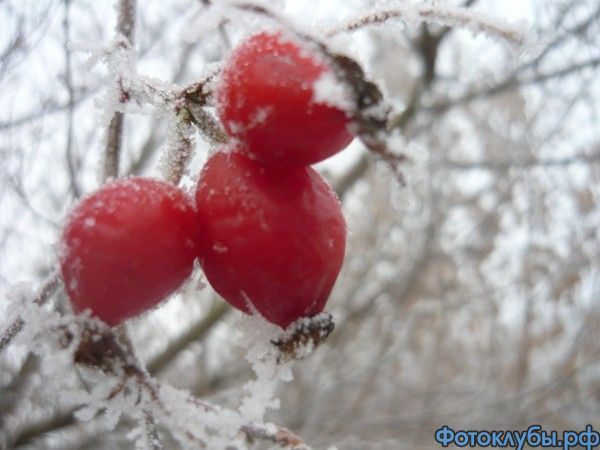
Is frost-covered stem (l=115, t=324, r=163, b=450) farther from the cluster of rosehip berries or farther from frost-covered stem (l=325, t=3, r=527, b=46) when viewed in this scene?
frost-covered stem (l=325, t=3, r=527, b=46)

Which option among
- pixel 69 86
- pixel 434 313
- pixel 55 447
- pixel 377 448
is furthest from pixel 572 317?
pixel 69 86

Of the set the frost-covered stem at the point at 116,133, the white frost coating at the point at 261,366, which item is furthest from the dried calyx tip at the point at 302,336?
the frost-covered stem at the point at 116,133

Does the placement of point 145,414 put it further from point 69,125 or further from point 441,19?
point 69,125

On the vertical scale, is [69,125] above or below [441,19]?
above

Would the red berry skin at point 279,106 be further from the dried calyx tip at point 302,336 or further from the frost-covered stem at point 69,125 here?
the frost-covered stem at point 69,125

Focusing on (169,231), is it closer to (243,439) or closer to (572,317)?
(243,439)

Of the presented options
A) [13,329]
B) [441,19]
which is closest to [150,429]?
[13,329]

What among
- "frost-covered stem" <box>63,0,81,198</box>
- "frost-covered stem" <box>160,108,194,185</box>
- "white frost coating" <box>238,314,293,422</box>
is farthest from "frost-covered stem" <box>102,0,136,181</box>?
"frost-covered stem" <box>63,0,81,198</box>
